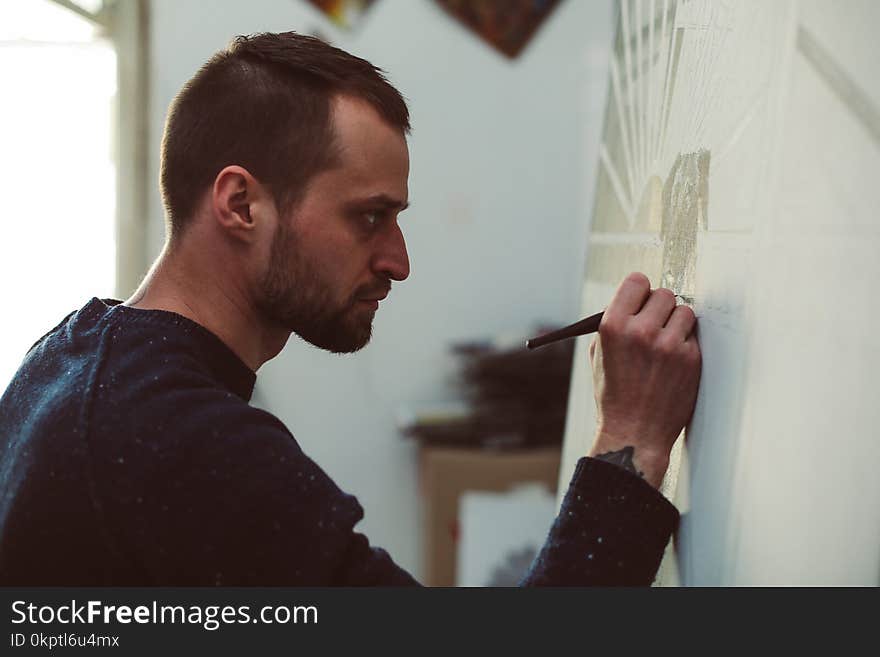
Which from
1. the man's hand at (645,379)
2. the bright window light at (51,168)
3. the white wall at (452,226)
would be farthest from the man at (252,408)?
the white wall at (452,226)

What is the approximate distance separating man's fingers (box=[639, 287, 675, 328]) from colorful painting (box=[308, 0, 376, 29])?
83.8 inches

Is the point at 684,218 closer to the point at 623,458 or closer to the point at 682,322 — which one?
the point at 682,322

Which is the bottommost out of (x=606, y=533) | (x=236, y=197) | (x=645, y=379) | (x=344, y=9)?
(x=606, y=533)

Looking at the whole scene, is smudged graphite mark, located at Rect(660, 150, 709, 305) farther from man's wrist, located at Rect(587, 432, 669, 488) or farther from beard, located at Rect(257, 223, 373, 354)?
beard, located at Rect(257, 223, 373, 354)

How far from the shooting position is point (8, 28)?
2268 mm

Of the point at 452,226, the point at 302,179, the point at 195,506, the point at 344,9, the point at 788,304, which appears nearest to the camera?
the point at 788,304

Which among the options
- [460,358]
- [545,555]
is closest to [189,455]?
[545,555]

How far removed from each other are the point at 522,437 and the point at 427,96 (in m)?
1.03

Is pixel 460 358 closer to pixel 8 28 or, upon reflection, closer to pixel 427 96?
pixel 427 96

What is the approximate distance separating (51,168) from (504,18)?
1.33 meters

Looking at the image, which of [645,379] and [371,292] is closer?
[645,379]

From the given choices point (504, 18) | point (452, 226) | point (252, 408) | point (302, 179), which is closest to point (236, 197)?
point (302, 179)

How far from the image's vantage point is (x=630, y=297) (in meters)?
0.70

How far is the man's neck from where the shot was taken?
0.83 m
